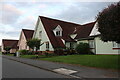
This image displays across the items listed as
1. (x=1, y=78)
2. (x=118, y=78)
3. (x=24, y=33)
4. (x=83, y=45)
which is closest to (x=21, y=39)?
(x=24, y=33)

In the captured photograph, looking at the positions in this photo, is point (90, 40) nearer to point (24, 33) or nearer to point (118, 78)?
point (118, 78)

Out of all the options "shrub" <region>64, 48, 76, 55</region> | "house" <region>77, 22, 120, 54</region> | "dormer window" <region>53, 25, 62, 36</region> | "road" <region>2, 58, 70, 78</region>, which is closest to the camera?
"road" <region>2, 58, 70, 78</region>

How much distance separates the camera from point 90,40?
24.7 metres

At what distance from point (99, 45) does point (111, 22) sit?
42.9ft

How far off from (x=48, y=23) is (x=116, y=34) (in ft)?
75.9

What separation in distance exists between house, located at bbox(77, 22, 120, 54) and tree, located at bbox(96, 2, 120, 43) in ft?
31.4

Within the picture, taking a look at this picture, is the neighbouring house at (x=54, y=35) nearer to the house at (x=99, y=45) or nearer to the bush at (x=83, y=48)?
the house at (x=99, y=45)

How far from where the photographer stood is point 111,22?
9.62 metres

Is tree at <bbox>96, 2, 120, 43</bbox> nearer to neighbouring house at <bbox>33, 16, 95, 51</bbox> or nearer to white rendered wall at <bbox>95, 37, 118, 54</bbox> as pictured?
white rendered wall at <bbox>95, 37, 118, 54</bbox>

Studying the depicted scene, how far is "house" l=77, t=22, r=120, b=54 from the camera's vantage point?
19827 mm

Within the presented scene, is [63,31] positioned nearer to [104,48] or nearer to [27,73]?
[104,48]

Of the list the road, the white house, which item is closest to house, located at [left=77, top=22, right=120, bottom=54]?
the white house

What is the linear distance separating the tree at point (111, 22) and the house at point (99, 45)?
377 inches

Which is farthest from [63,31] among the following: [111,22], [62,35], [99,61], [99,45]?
[111,22]
